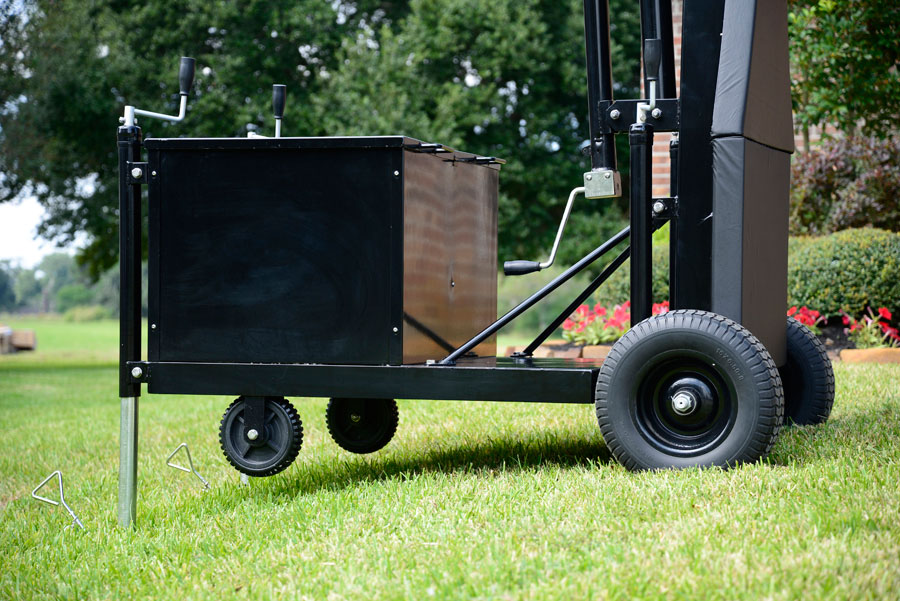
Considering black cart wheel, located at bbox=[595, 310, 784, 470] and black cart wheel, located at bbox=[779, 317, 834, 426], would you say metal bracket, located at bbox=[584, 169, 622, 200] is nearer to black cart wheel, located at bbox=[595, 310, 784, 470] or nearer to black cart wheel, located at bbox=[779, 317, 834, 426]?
black cart wheel, located at bbox=[595, 310, 784, 470]

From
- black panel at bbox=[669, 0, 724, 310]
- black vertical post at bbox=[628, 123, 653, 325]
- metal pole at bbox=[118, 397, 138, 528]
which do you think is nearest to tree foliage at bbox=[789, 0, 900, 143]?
black panel at bbox=[669, 0, 724, 310]

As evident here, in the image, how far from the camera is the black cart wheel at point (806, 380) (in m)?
4.76

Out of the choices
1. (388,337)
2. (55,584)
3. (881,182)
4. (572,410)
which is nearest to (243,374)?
(388,337)

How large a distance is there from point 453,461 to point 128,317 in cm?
169

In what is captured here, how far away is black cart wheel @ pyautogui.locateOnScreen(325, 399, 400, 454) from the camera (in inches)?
201

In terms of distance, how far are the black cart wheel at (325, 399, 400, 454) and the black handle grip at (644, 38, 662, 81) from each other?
Result: 205cm

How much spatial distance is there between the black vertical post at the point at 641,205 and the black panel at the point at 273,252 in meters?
0.95

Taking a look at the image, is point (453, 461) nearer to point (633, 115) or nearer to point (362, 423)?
point (362, 423)

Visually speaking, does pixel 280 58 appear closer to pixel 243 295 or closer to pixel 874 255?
pixel 874 255

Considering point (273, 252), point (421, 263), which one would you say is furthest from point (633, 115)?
point (273, 252)

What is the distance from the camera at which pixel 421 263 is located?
4395 millimetres

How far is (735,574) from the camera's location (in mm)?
2752

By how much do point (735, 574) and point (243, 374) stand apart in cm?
233

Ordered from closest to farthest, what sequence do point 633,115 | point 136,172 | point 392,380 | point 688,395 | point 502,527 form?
point 502,527 → point 688,395 → point 392,380 → point 633,115 → point 136,172
